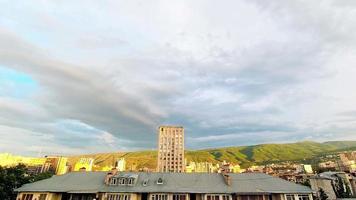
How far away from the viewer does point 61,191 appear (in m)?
43.7

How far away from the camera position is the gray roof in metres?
44.0

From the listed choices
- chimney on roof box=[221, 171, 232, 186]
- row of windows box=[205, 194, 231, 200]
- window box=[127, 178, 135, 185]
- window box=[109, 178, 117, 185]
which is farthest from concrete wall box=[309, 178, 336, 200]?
window box=[109, 178, 117, 185]

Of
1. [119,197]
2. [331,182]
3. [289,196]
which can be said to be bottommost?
[119,197]

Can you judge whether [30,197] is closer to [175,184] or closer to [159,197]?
[159,197]

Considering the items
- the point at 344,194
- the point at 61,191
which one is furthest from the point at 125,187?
the point at 344,194

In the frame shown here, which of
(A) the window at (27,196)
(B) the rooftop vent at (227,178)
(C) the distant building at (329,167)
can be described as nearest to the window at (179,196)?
(B) the rooftop vent at (227,178)

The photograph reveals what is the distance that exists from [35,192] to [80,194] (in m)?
7.92

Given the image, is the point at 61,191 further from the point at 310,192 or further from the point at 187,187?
the point at 310,192

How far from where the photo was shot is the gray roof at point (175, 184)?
44.0 meters

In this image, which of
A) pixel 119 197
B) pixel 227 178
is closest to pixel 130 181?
pixel 119 197

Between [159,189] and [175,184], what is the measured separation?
12.0ft

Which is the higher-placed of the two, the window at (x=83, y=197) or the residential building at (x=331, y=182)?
the residential building at (x=331, y=182)

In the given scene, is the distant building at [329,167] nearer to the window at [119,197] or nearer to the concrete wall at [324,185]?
the concrete wall at [324,185]

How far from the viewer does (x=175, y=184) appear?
4662 centimetres
